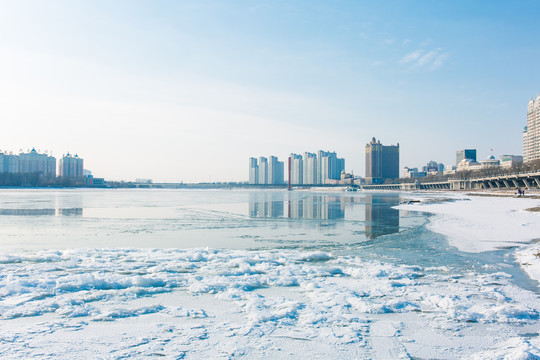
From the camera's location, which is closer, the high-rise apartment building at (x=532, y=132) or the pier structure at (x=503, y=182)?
the pier structure at (x=503, y=182)

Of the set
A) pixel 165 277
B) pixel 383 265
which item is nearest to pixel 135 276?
pixel 165 277

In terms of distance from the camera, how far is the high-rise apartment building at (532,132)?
17200cm

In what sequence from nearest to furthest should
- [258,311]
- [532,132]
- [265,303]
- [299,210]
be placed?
[258,311] → [265,303] → [299,210] → [532,132]

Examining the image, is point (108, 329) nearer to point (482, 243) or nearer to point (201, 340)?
point (201, 340)

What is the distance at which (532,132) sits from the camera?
178 m

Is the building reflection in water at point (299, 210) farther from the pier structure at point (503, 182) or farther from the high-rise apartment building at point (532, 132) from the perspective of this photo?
the high-rise apartment building at point (532, 132)

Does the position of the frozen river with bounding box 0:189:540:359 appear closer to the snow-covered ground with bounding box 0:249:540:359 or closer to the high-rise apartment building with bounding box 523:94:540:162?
the snow-covered ground with bounding box 0:249:540:359

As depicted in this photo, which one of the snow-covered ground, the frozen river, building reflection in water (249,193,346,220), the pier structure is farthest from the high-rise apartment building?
the snow-covered ground

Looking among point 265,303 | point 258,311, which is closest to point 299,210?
point 265,303

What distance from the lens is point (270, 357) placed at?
4.35 meters

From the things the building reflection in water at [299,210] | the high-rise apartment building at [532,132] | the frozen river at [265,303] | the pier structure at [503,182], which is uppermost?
the high-rise apartment building at [532,132]

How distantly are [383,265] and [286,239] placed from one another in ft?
18.6

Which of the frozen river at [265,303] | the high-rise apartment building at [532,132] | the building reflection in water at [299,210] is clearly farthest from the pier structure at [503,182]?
the frozen river at [265,303]

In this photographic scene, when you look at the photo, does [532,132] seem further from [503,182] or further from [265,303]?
[265,303]
